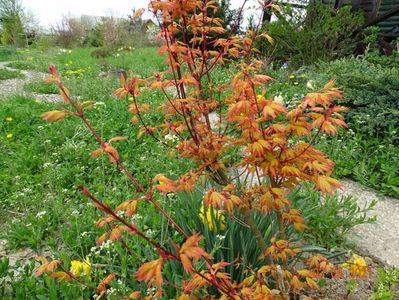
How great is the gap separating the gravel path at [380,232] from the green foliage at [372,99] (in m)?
0.92

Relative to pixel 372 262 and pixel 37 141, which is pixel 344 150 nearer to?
pixel 372 262

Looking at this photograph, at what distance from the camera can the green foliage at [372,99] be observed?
3631mm

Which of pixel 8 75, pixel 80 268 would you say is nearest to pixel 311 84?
pixel 80 268

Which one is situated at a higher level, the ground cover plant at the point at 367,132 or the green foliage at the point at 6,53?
the green foliage at the point at 6,53

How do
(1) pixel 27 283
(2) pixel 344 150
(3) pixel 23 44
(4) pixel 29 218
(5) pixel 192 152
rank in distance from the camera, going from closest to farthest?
1. (5) pixel 192 152
2. (1) pixel 27 283
3. (4) pixel 29 218
4. (2) pixel 344 150
5. (3) pixel 23 44

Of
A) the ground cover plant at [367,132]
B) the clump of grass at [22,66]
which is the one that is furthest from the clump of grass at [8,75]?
the ground cover plant at [367,132]

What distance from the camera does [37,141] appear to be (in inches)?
144

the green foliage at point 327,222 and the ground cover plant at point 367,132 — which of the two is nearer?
the green foliage at point 327,222

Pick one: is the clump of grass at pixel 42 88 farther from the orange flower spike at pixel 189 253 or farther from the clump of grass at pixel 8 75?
the orange flower spike at pixel 189 253

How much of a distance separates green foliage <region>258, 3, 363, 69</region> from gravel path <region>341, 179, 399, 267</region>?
180 inches

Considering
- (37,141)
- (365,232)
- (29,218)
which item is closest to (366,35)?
(365,232)

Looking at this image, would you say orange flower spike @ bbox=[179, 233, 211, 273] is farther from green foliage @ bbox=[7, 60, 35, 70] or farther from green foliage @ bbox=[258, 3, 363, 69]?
green foliage @ bbox=[7, 60, 35, 70]

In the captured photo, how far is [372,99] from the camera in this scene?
3.91 meters

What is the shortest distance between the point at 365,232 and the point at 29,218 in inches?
92.6
